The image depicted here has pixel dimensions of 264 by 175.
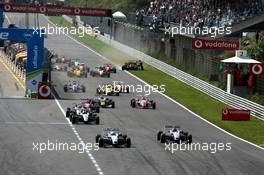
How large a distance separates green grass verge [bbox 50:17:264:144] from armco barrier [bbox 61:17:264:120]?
414 mm

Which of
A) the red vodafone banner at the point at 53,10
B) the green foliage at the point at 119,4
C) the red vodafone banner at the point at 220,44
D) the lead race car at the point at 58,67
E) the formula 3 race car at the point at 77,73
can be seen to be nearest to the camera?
the red vodafone banner at the point at 220,44

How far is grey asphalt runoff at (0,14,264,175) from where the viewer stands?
25.9 meters

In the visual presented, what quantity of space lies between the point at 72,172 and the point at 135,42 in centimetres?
6138

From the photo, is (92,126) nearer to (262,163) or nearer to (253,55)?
(262,163)

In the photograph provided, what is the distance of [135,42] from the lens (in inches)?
3369

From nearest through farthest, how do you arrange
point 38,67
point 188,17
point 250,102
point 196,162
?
1. point 196,162
2. point 250,102
3. point 38,67
4. point 188,17

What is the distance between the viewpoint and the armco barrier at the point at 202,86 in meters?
43.9

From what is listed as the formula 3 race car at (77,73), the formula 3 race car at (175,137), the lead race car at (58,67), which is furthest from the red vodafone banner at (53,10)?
the formula 3 race car at (175,137)

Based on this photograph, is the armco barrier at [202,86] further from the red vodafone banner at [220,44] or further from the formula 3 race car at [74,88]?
the formula 3 race car at [74,88]

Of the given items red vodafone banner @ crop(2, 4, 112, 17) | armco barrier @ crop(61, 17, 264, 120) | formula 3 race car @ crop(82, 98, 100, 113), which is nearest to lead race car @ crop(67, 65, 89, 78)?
armco barrier @ crop(61, 17, 264, 120)

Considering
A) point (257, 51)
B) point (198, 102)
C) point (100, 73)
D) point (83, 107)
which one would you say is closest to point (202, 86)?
point (257, 51)

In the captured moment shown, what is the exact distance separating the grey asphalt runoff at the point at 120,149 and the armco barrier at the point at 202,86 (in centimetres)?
348

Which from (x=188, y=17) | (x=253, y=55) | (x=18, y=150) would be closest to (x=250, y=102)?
(x=253, y=55)

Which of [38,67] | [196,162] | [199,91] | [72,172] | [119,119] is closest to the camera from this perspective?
[72,172]
